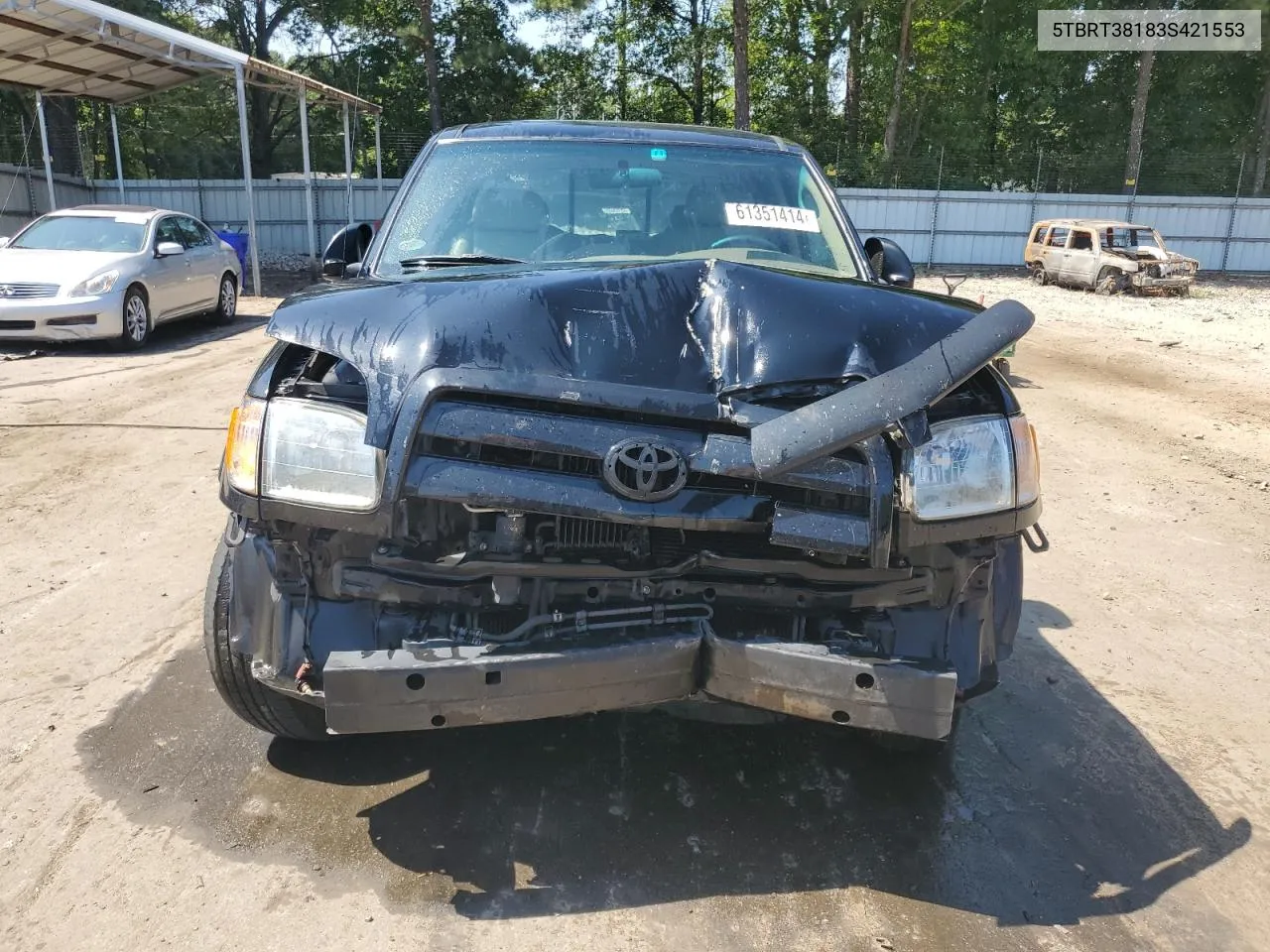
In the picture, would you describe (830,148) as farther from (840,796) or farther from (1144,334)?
(840,796)

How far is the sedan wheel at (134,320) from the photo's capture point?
10.5 meters

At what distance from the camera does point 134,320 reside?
35.2 ft

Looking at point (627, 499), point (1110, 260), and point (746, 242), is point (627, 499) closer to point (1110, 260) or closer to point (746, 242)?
point (746, 242)

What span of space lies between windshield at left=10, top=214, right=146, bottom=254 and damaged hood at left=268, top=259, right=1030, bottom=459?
10.2 meters

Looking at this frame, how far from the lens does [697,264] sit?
8.45ft

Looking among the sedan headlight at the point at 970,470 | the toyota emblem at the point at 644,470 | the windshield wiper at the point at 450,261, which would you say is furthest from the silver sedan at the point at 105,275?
the sedan headlight at the point at 970,470

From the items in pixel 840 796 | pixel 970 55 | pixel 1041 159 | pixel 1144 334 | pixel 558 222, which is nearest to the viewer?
pixel 840 796

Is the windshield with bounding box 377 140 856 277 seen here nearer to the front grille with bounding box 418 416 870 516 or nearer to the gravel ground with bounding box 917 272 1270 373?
the front grille with bounding box 418 416 870 516

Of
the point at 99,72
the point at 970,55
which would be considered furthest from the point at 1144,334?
the point at 970,55

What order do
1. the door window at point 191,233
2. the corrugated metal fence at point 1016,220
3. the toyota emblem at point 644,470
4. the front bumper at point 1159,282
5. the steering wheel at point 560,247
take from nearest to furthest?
the toyota emblem at point 644,470 < the steering wheel at point 560,247 < the door window at point 191,233 < the front bumper at point 1159,282 < the corrugated metal fence at point 1016,220

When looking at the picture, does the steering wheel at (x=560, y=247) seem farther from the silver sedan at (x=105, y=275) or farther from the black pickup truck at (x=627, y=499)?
the silver sedan at (x=105, y=275)

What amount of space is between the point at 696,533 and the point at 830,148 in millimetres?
29460

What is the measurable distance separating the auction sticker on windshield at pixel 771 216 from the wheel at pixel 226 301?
11.1m

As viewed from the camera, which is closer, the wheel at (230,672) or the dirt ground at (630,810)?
the dirt ground at (630,810)
